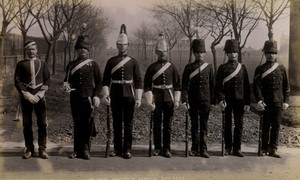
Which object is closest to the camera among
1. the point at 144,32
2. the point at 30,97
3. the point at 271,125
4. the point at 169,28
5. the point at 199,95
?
the point at 30,97

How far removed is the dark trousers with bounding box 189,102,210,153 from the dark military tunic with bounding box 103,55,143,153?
0.51 meters

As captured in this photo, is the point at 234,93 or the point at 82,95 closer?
the point at 82,95

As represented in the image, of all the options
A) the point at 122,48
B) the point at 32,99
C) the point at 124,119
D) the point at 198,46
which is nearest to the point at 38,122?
the point at 32,99

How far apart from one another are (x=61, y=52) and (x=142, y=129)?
4.75 feet

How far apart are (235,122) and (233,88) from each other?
0.30 metres

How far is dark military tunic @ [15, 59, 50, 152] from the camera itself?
3275 millimetres

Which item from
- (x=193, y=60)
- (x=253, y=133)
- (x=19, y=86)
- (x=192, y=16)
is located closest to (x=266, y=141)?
(x=253, y=133)

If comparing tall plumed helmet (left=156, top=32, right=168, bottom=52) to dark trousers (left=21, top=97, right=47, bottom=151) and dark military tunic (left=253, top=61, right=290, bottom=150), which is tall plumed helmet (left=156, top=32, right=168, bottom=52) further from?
dark trousers (left=21, top=97, right=47, bottom=151)

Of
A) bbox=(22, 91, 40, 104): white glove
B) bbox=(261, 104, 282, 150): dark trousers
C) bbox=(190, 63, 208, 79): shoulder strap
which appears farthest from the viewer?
bbox=(261, 104, 282, 150): dark trousers

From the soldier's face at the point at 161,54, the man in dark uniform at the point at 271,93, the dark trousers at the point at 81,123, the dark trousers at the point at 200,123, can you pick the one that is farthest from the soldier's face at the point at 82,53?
the man in dark uniform at the point at 271,93

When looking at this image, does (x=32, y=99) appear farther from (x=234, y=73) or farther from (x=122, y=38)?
(x=234, y=73)

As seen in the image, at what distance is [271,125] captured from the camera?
3615mm

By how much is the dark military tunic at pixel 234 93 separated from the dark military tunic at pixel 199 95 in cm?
9

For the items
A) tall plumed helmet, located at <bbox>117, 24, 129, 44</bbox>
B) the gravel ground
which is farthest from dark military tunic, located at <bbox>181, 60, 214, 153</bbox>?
tall plumed helmet, located at <bbox>117, 24, 129, 44</bbox>
